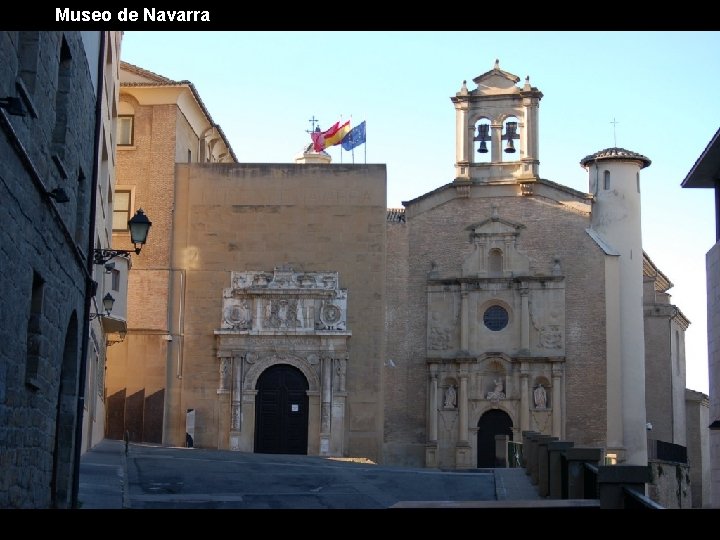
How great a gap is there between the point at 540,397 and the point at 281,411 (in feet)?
34.1

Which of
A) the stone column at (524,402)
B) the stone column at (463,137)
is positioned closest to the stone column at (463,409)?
the stone column at (524,402)

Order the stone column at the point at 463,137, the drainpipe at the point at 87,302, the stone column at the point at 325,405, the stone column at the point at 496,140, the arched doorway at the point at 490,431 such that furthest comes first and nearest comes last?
the stone column at the point at 463,137 < the stone column at the point at 496,140 < the arched doorway at the point at 490,431 < the stone column at the point at 325,405 < the drainpipe at the point at 87,302

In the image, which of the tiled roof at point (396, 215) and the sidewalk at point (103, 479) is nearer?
the sidewalk at point (103, 479)

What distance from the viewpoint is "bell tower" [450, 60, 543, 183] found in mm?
43594

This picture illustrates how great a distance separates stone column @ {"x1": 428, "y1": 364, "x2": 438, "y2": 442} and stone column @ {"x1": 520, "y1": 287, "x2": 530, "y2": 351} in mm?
3066

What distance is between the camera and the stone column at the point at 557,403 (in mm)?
41312

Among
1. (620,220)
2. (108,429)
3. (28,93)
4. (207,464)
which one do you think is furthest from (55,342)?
(620,220)

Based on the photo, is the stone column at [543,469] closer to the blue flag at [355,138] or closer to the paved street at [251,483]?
the paved street at [251,483]

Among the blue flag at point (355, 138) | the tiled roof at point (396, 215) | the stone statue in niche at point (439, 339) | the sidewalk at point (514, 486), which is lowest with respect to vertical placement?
the sidewalk at point (514, 486)

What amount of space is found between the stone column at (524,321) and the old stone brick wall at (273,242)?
843 cm

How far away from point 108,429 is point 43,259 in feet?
75.3

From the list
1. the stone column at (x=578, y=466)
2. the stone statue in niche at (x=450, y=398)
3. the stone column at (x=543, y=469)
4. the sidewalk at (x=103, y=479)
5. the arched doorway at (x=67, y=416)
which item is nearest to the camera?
the arched doorway at (x=67, y=416)

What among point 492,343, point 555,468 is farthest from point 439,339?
point 555,468

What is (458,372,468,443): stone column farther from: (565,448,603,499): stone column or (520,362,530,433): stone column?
(565,448,603,499): stone column
